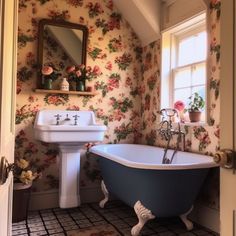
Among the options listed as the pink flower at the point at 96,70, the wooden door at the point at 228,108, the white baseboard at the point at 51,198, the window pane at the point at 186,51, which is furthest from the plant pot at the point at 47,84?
the wooden door at the point at 228,108

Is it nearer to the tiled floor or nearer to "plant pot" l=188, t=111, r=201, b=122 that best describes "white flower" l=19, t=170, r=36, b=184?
the tiled floor

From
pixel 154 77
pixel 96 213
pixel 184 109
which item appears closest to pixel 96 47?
pixel 154 77

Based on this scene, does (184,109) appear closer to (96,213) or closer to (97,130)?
(97,130)

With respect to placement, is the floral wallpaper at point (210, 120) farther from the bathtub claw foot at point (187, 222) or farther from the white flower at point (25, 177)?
the white flower at point (25, 177)

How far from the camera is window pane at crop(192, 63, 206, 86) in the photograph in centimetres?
286

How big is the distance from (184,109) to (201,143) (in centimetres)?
54

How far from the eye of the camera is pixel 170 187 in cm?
215

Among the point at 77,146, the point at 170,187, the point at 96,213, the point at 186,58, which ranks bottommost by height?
the point at 96,213

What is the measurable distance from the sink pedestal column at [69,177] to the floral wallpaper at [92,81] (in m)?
0.29

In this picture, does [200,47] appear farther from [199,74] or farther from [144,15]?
[144,15]

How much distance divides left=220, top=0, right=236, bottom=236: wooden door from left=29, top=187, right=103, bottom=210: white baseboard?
8.60ft

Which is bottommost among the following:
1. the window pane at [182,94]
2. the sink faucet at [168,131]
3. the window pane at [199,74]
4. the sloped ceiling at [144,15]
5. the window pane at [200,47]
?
the sink faucet at [168,131]

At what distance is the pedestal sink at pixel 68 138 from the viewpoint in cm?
267

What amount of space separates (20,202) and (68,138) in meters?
0.77
